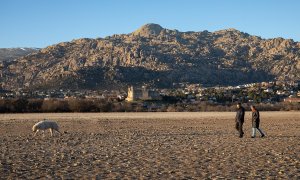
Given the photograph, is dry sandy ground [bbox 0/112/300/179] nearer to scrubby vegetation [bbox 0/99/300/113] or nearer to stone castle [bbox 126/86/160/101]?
scrubby vegetation [bbox 0/99/300/113]

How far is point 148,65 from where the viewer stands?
5871 inches

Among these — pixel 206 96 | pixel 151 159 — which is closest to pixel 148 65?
pixel 206 96

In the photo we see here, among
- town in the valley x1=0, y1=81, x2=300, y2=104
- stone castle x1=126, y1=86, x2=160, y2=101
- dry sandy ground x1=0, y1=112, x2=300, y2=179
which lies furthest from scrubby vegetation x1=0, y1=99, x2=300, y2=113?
dry sandy ground x1=0, y1=112, x2=300, y2=179

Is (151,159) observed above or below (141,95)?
below

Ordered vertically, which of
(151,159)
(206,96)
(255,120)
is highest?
(206,96)

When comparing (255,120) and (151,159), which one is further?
(255,120)

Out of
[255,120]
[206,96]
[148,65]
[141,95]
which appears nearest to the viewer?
[255,120]

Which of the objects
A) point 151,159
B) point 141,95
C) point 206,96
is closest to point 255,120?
point 151,159

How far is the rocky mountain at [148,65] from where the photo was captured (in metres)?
129

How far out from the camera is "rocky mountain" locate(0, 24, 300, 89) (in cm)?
12862

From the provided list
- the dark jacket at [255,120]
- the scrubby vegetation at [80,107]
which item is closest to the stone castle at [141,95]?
the scrubby vegetation at [80,107]

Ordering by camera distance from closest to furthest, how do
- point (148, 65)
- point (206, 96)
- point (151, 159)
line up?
point (151, 159)
point (206, 96)
point (148, 65)

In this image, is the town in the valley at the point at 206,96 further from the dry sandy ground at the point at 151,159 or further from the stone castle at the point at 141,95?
the dry sandy ground at the point at 151,159

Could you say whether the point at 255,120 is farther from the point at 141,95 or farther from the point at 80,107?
the point at 141,95
